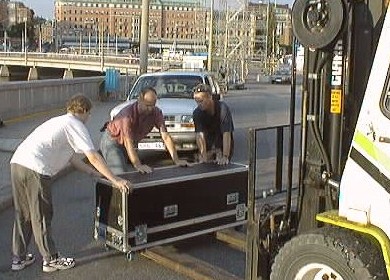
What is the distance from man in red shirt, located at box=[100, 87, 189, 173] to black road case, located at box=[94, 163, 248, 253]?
562 millimetres

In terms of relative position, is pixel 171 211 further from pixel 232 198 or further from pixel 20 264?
pixel 20 264

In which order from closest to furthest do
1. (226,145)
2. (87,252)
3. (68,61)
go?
(87,252), (226,145), (68,61)

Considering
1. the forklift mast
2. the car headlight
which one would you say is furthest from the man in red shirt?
the car headlight

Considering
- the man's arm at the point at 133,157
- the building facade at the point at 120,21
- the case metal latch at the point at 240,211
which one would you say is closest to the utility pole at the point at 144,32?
the man's arm at the point at 133,157

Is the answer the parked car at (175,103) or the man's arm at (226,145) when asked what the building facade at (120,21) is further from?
the man's arm at (226,145)

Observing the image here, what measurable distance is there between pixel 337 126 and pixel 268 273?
133 centimetres

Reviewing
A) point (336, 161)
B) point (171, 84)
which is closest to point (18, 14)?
point (171, 84)

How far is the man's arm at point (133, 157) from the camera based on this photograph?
6.83 metres

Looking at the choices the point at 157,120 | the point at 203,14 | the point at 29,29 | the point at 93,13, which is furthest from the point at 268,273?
the point at 29,29

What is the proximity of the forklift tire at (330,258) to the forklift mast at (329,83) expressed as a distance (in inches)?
19.8

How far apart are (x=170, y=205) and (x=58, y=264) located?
1.27 meters

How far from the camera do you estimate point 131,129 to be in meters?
7.29

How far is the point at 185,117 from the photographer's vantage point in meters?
12.8

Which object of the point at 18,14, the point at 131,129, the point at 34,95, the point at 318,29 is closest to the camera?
the point at 318,29
